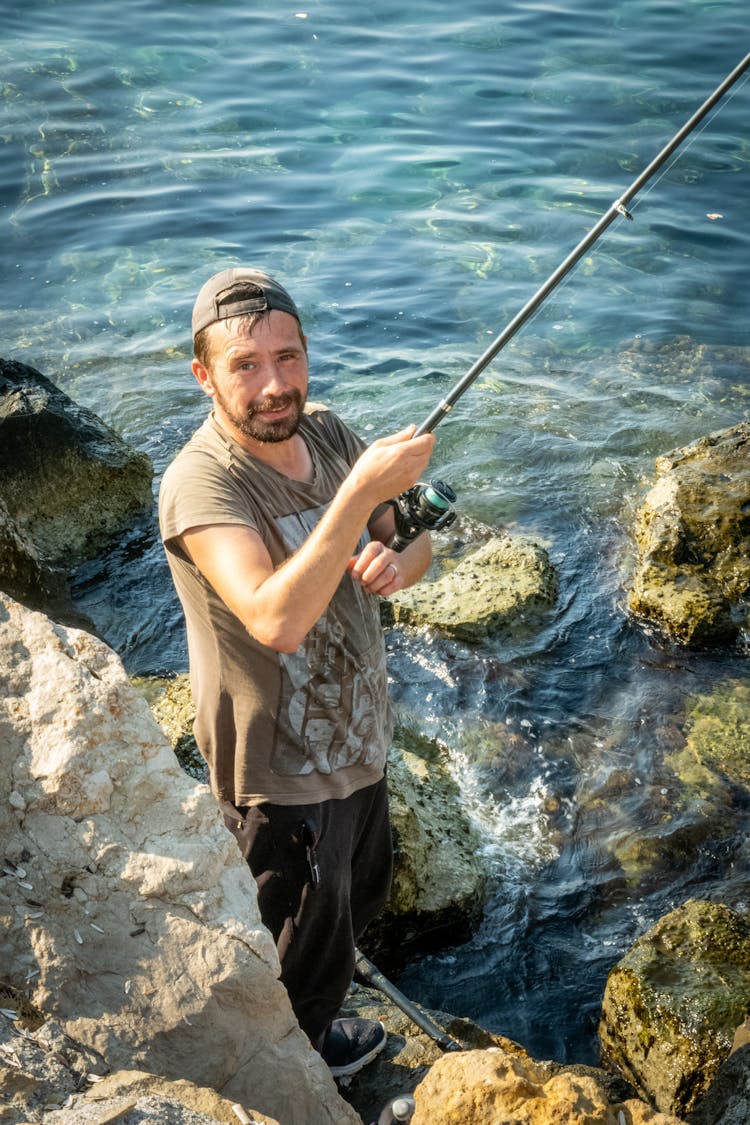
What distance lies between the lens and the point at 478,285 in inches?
420

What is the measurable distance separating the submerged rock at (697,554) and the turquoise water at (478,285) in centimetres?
21

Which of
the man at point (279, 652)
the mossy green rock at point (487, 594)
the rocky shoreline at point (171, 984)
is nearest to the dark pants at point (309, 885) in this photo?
the man at point (279, 652)

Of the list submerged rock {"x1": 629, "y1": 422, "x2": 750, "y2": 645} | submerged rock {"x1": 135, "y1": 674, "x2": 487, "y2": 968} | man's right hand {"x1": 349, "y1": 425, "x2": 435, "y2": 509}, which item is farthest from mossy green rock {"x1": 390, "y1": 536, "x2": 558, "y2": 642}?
man's right hand {"x1": 349, "y1": 425, "x2": 435, "y2": 509}

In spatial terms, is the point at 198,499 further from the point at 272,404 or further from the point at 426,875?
the point at 426,875

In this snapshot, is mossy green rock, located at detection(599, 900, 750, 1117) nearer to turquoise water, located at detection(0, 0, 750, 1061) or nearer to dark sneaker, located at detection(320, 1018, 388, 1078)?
turquoise water, located at detection(0, 0, 750, 1061)

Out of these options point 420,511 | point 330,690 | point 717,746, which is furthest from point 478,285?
point 330,690

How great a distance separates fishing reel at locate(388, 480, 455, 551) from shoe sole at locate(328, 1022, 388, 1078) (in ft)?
5.08

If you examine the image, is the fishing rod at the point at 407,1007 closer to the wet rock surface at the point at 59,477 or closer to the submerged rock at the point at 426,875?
the submerged rock at the point at 426,875

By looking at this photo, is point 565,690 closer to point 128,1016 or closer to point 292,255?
point 128,1016

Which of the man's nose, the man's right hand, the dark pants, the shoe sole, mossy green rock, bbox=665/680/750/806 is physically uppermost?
the man's nose

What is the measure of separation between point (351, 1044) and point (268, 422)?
75.3 inches

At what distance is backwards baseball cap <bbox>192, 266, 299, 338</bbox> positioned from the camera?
2986 millimetres

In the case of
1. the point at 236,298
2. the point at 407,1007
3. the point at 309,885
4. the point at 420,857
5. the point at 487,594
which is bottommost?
the point at 487,594

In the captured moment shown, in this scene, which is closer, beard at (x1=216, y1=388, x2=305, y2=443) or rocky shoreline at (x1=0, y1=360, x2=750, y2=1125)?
rocky shoreline at (x1=0, y1=360, x2=750, y2=1125)
